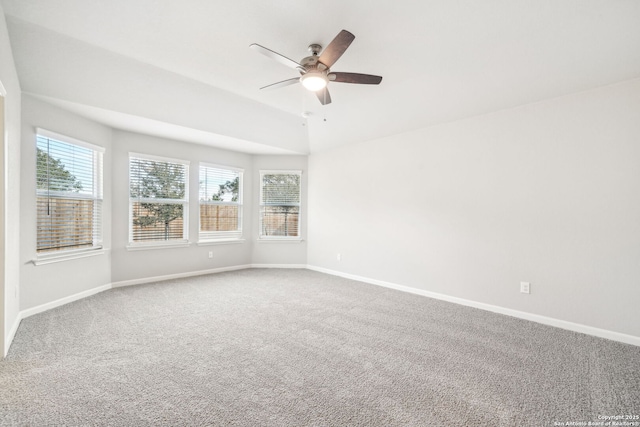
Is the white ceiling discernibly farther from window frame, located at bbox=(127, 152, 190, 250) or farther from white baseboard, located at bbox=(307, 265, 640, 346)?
white baseboard, located at bbox=(307, 265, 640, 346)

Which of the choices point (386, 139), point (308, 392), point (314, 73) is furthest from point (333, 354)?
point (386, 139)

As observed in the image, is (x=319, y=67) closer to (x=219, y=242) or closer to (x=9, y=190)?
(x=9, y=190)

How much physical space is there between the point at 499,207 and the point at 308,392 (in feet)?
10.2

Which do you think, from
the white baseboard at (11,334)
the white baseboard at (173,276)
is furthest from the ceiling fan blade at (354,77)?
the white baseboard at (173,276)

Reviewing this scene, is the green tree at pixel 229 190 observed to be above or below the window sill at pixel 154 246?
above

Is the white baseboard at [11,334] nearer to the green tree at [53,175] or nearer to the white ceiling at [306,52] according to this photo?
the green tree at [53,175]

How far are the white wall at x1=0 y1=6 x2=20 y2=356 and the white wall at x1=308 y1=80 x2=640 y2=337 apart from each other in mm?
4348

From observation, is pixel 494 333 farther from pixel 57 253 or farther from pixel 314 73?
pixel 57 253

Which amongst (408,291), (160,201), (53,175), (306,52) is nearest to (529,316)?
(408,291)

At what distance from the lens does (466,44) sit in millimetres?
2656

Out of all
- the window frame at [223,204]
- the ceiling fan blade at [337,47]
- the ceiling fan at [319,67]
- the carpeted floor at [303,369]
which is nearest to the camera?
the carpeted floor at [303,369]

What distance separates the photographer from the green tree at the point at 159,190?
478cm

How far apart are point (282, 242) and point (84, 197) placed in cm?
338

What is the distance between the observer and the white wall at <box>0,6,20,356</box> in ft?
7.71
